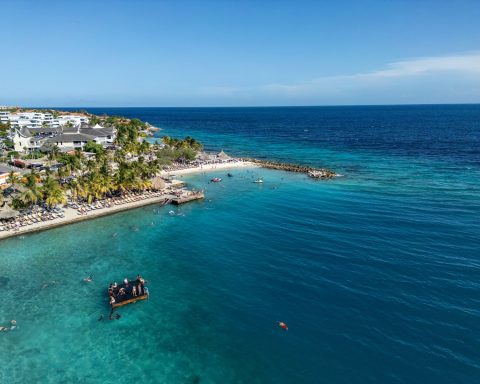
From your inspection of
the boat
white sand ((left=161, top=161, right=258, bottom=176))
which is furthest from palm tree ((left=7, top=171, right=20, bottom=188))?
the boat

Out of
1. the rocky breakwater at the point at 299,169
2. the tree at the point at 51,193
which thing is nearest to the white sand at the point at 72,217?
the tree at the point at 51,193

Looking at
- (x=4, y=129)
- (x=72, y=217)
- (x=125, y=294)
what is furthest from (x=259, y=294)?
(x=4, y=129)

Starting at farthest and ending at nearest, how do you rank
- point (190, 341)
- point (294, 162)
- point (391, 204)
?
1. point (294, 162)
2. point (391, 204)
3. point (190, 341)

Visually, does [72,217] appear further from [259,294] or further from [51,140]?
[51,140]

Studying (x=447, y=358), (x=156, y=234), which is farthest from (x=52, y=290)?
(x=447, y=358)

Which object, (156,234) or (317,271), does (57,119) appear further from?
(317,271)

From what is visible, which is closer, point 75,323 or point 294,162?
point 75,323

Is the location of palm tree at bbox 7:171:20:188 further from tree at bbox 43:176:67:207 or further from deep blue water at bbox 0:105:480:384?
deep blue water at bbox 0:105:480:384

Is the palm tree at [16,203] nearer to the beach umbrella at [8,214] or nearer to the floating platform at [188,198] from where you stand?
the beach umbrella at [8,214]
